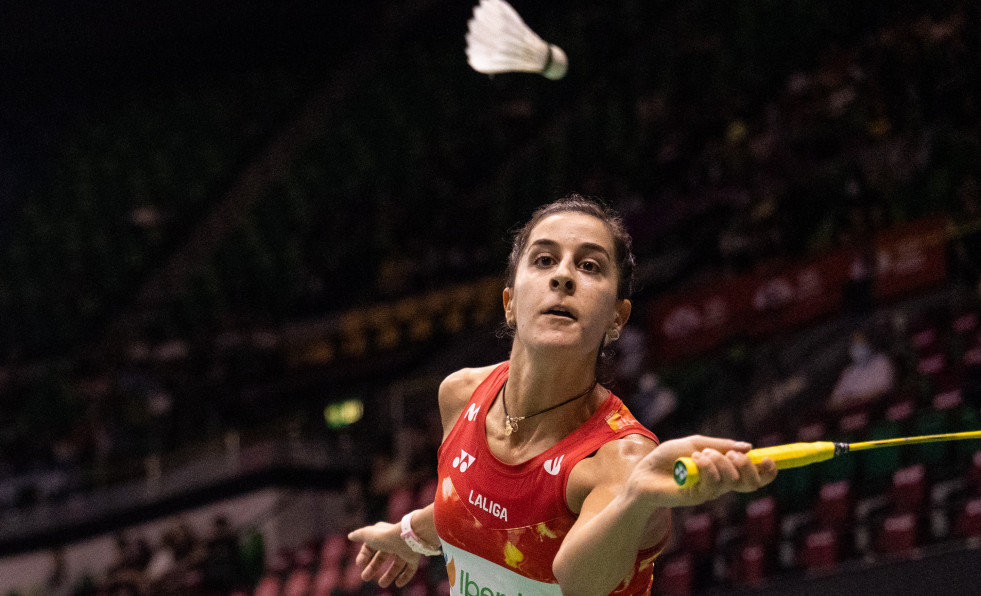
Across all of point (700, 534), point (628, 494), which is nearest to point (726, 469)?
point (628, 494)

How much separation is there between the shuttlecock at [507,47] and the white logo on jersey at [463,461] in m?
1.99

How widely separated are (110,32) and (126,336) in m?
5.66

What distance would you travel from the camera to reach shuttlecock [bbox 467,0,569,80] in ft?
12.9

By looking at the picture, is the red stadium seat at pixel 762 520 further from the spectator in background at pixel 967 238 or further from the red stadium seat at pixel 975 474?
the spectator in background at pixel 967 238

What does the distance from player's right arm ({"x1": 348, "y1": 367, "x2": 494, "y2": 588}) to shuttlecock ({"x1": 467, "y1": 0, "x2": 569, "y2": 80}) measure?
5.30 feet

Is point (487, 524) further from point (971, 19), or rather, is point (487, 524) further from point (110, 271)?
point (110, 271)

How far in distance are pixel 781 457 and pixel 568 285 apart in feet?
2.15

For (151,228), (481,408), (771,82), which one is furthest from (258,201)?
(481,408)

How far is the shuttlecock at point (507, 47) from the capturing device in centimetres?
394

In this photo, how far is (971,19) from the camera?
6922 millimetres

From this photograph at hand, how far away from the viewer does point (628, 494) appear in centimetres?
171

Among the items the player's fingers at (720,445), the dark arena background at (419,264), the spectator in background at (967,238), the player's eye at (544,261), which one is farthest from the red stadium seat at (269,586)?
the player's fingers at (720,445)

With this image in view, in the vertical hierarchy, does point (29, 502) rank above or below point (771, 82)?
below

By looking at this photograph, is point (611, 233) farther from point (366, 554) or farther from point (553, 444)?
point (366, 554)
